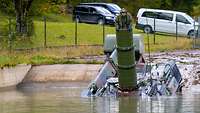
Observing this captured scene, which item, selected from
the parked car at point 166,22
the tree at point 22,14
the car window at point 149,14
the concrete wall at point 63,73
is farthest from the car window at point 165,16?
the concrete wall at point 63,73

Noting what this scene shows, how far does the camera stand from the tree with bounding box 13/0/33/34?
43250 mm

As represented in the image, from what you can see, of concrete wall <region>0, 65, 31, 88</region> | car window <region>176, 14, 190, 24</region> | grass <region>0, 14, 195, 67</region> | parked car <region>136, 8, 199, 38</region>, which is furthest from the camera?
car window <region>176, 14, 190, 24</region>

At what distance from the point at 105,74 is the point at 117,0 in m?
50.6

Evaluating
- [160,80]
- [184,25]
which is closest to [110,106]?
[160,80]

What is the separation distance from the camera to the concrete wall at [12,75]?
27672mm

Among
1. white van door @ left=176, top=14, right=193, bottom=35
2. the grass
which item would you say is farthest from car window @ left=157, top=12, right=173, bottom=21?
the grass

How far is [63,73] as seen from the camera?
1180 inches

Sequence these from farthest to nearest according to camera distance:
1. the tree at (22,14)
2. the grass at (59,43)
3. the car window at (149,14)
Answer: the car window at (149,14)
the tree at (22,14)
the grass at (59,43)

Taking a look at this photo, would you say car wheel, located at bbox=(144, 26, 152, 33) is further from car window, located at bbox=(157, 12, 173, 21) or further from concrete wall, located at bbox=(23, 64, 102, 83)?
concrete wall, located at bbox=(23, 64, 102, 83)

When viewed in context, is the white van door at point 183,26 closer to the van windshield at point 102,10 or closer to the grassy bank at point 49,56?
the van windshield at point 102,10

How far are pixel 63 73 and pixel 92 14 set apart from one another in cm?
3140

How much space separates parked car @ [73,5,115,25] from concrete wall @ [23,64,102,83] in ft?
96.5

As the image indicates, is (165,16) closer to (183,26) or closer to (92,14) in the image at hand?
(183,26)

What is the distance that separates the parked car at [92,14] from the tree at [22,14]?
49.5 feet
